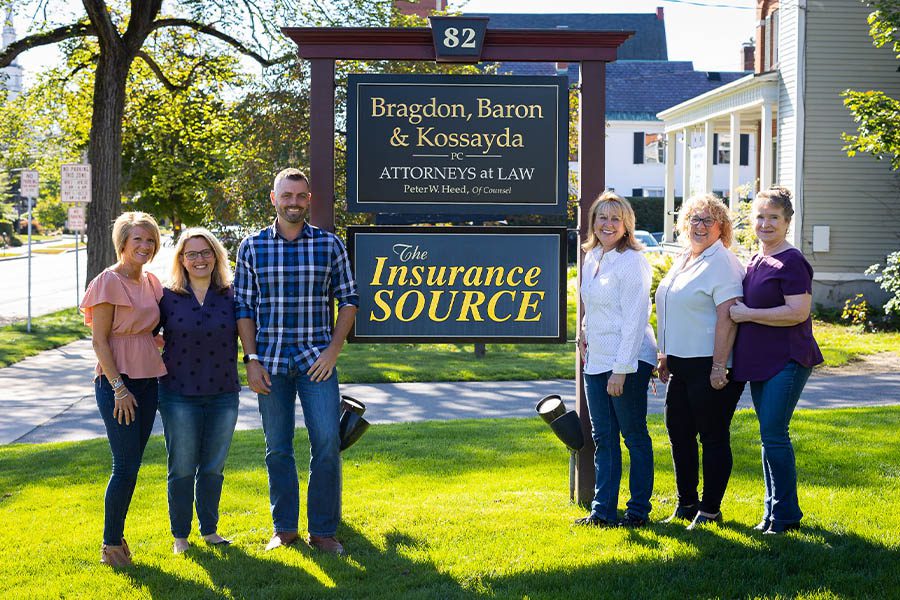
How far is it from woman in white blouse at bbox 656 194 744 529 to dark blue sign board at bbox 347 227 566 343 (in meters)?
0.88

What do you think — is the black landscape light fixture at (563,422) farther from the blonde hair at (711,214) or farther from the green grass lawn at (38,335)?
the green grass lawn at (38,335)

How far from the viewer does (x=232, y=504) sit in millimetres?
6395

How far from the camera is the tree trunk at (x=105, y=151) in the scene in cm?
1850

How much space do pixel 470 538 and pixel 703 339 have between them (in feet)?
5.36

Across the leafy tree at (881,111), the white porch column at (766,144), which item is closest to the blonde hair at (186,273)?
the leafy tree at (881,111)

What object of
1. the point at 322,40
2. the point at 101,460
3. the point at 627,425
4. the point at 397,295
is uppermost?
the point at 322,40

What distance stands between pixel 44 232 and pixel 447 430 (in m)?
87.2

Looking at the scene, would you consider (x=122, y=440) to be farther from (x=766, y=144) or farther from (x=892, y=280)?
(x=766, y=144)

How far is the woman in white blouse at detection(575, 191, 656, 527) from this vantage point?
520 cm

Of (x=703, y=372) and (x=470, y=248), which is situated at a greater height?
(x=470, y=248)

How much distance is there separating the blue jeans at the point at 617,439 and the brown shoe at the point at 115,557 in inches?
98.5

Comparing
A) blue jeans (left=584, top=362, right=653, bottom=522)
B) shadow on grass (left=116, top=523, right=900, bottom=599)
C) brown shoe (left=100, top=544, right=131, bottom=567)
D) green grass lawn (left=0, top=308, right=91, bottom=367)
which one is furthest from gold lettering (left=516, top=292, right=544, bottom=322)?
green grass lawn (left=0, top=308, right=91, bottom=367)

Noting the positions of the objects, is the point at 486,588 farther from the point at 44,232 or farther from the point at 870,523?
the point at 44,232

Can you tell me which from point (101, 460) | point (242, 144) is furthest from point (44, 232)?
point (101, 460)
